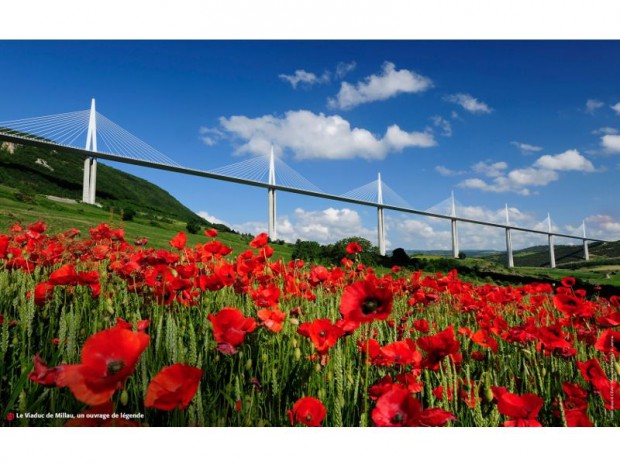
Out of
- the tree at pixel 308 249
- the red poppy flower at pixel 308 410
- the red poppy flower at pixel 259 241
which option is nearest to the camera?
the red poppy flower at pixel 308 410

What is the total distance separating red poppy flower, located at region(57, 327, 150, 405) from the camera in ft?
1.57

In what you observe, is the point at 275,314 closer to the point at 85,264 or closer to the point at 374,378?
the point at 374,378

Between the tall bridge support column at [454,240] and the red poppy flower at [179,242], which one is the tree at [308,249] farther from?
the tall bridge support column at [454,240]

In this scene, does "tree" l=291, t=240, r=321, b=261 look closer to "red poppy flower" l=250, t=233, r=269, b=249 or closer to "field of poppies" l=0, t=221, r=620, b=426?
"field of poppies" l=0, t=221, r=620, b=426

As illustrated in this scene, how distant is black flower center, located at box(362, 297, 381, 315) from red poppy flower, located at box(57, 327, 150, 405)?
0.36m

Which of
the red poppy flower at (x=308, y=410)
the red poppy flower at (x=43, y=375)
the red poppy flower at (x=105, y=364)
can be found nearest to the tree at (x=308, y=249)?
the red poppy flower at (x=308, y=410)

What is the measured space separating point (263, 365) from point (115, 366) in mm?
644

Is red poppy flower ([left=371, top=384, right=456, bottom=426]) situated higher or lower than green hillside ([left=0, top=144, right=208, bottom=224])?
lower

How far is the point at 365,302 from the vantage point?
0.69 m

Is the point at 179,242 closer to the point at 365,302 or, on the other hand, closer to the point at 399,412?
the point at 365,302

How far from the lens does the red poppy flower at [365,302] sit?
0.67 m

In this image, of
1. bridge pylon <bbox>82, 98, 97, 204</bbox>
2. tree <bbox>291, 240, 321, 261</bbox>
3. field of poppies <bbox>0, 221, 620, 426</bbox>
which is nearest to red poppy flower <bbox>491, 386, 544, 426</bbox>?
field of poppies <bbox>0, 221, 620, 426</bbox>

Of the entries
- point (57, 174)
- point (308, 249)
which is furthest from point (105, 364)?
point (57, 174)

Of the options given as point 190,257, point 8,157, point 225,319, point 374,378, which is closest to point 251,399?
point 225,319
